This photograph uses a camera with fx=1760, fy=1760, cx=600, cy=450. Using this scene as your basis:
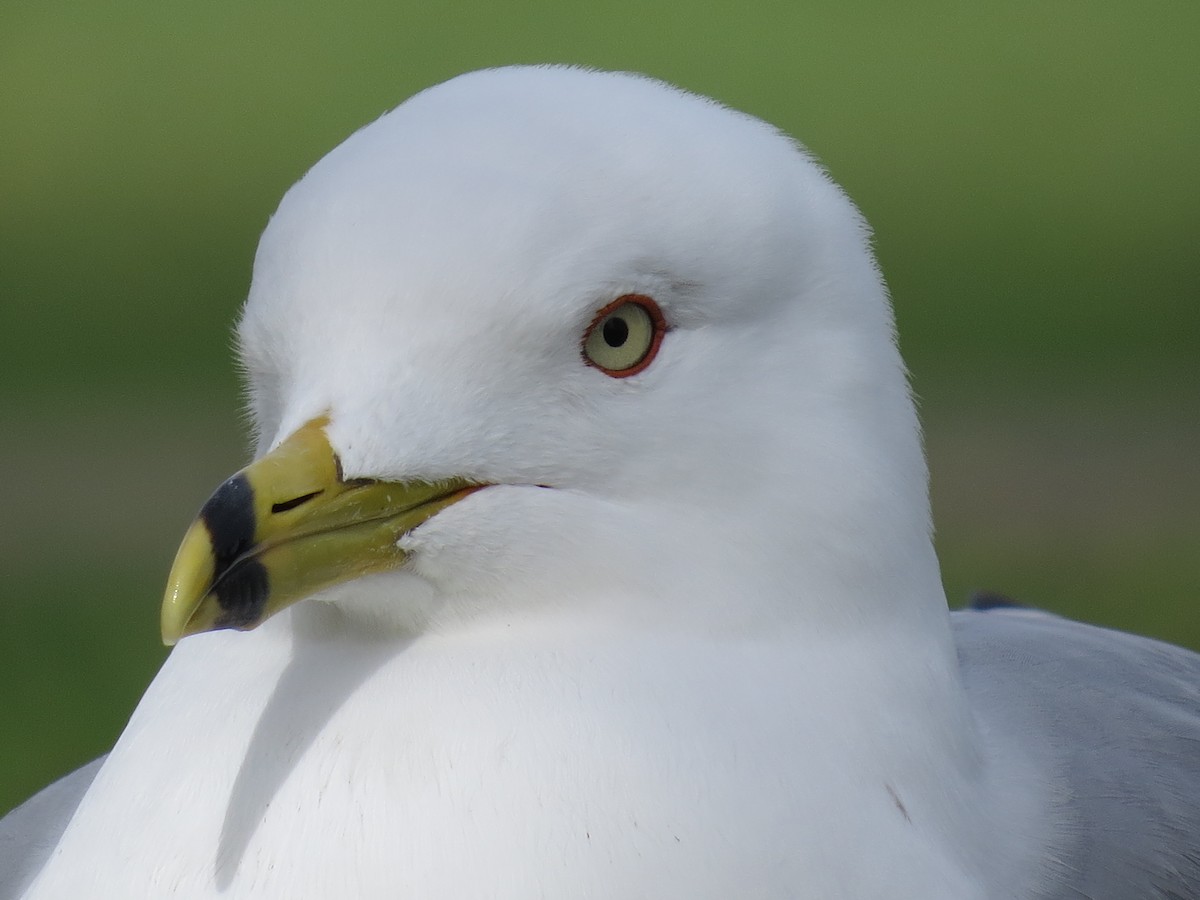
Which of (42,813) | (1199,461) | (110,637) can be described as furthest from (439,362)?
(1199,461)

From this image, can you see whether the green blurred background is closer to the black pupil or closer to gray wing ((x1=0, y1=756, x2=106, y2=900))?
gray wing ((x1=0, y1=756, x2=106, y2=900))

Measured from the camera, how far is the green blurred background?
3820 mm

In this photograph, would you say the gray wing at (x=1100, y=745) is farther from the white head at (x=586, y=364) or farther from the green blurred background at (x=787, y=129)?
the green blurred background at (x=787, y=129)

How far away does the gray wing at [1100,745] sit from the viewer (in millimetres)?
1473

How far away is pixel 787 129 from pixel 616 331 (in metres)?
4.54

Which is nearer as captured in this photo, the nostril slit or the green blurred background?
the nostril slit

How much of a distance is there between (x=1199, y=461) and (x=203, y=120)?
3.70 metres

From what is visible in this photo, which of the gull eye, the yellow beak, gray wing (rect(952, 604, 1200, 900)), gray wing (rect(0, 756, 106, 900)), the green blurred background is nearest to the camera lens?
the yellow beak

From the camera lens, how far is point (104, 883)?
1.24 metres

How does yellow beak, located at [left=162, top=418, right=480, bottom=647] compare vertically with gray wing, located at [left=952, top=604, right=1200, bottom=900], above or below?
above

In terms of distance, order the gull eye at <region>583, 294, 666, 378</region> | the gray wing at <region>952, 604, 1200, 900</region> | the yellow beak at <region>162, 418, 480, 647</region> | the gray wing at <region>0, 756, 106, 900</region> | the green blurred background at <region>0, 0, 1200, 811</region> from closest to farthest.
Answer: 1. the yellow beak at <region>162, 418, 480, 647</region>
2. the gull eye at <region>583, 294, 666, 378</region>
3. the gray wing at <region>952, 604, 1200, 900</region>
4. the gray wing at <region>0, 756, 106, 900</region>
5. the green blurred background at <region>0, 0, 1200, 811</region>

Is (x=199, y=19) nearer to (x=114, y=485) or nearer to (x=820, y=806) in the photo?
(x=114, y=485)

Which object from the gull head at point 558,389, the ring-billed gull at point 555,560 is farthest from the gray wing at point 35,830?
the gull head at point 558,389

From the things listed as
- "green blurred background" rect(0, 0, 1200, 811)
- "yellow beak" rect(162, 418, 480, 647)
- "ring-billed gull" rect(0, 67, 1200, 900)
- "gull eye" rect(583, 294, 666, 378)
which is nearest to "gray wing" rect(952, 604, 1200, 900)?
"ring-billed gull" rect(0, 67, 1200, 900)
